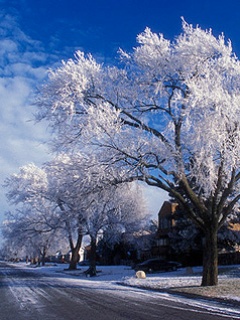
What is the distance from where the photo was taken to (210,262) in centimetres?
1841

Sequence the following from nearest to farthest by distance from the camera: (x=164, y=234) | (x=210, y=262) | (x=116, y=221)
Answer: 1. (x=210, y=262)
2. (x=116, y=221)
3. (x=164, y=234)

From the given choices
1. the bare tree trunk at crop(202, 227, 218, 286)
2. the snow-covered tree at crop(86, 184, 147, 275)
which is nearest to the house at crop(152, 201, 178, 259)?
the snow-covered tree at crop(86, 184, 147, 275)

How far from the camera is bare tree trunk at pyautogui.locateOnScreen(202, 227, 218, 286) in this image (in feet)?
59.8

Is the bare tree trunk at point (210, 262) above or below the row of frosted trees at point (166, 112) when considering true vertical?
below

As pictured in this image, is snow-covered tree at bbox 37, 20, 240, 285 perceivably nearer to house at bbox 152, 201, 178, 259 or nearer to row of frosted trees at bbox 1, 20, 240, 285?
row of frosted trees at bbox 1, 20, 240, 285

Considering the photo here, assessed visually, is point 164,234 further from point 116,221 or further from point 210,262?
point 210,262

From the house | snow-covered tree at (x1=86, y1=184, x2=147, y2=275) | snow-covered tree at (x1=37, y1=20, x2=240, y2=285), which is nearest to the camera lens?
snow-covered tree at (x1=37, y1=20, x2=240, y2=285)

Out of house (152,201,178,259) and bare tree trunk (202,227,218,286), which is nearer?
bare tree trunk (202,227,218,286)

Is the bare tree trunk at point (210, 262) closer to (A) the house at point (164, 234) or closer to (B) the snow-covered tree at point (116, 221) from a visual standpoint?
(B) the snow-covered tree at point (116, 221)

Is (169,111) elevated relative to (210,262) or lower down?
elevated

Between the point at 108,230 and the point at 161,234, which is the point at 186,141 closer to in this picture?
the point at 108,230

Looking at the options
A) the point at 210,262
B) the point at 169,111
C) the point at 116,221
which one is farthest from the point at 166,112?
the point at 116,221

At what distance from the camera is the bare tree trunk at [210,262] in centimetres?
1823

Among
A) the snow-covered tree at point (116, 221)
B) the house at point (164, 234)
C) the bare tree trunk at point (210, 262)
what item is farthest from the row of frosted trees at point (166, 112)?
the house at point (164, 234)
